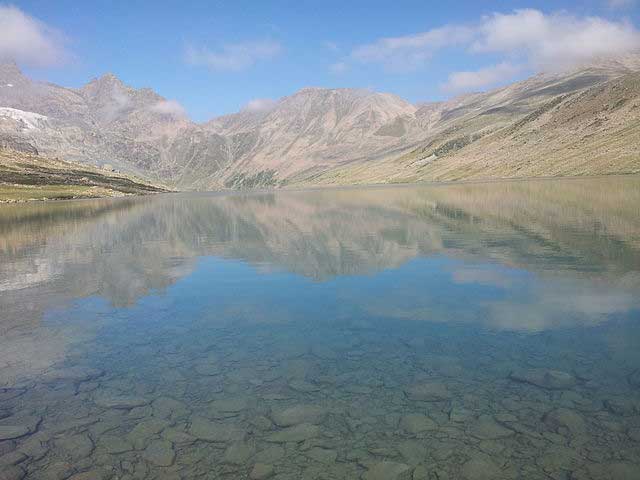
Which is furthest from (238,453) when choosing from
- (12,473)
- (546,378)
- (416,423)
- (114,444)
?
(546,378)

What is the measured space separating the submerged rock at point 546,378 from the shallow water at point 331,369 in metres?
0.09

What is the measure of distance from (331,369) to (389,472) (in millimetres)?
6396

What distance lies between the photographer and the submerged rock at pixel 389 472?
11.5 metres

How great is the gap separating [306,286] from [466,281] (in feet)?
35.3

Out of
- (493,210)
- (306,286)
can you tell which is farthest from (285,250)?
(493,210)

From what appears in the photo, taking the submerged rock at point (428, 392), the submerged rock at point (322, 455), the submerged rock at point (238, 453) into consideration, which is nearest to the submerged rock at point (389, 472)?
the submerged rock at point (322, 455)

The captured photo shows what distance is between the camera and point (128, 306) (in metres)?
29.1

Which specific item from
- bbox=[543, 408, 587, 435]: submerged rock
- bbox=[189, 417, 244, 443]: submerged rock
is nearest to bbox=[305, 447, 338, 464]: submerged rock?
bbox=[189, 417, 244, 443]: submerged rock

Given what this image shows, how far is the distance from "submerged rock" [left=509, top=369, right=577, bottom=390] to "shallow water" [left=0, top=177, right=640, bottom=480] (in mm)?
94

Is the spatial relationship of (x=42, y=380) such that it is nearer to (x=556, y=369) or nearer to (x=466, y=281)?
(x=556, y=369)

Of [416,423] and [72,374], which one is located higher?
[416,423]

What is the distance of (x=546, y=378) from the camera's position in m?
16.3

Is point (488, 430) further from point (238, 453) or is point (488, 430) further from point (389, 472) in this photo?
point (238, 453)

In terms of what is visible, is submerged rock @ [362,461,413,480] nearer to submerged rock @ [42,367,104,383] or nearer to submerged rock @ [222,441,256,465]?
submerged rock @ [222,441,256,465]
